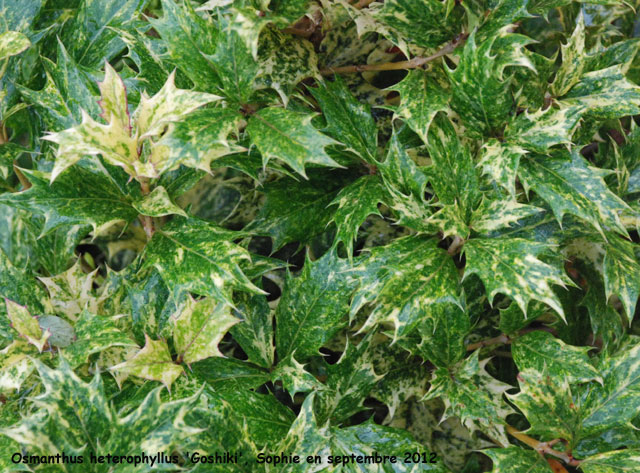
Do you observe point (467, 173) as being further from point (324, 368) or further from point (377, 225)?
point (324, 368)

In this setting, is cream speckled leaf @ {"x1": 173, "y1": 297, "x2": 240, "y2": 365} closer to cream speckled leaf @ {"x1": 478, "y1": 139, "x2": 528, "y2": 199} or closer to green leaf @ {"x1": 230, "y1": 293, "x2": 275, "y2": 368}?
green leaf @ {"x1": 230, "y1": 293, "x2": 275, "y2": 368}

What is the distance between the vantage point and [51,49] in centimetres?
126

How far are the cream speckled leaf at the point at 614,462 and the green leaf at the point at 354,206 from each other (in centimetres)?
48

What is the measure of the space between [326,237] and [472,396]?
15.3 inches

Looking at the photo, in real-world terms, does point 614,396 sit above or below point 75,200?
below

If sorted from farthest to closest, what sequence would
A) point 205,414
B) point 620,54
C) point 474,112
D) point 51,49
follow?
point 51,49, point 620,54, point 474,112, point 205,414

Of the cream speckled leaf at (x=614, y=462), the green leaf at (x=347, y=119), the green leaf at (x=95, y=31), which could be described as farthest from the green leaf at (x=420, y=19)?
the cream speckled leaf at (x=614, y=462)

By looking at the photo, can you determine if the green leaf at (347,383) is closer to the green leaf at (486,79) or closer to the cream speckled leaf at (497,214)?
the cream speckled leaf at (497,214)

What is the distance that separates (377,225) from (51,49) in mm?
731

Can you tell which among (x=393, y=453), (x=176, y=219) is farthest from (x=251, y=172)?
(x=393, y=453)

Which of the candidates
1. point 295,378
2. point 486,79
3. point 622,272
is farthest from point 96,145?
point 622,272

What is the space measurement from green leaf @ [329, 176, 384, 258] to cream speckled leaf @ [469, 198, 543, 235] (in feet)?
0.50

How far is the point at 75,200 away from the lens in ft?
3.23

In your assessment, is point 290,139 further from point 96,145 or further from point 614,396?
point 614,396
